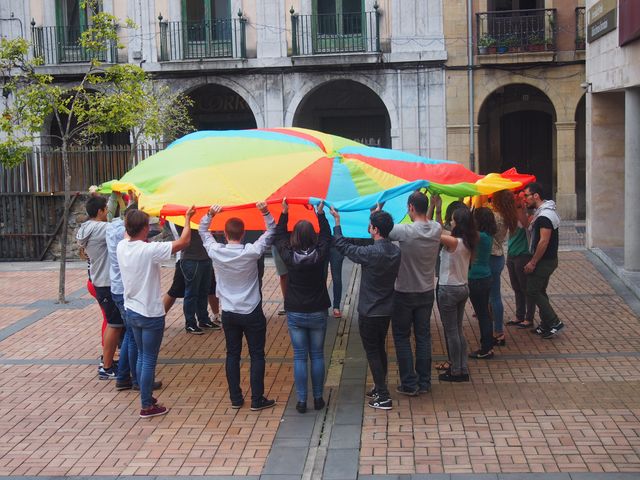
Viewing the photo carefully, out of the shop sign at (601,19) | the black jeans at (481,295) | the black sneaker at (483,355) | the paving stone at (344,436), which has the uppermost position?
the shop sign at (601,19)

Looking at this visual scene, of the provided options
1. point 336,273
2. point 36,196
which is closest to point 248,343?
point 336,273

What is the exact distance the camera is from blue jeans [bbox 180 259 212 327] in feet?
35.6

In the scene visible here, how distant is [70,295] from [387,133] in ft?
42.5

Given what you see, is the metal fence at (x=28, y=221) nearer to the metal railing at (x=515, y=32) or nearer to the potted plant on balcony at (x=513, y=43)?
the metal railing at (x=515, y=32)

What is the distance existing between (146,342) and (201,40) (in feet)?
54.9

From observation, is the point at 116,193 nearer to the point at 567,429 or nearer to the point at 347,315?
the point at 347,315

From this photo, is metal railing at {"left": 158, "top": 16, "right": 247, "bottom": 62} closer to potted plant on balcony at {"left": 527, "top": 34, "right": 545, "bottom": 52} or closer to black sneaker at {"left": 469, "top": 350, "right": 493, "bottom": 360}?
potted plant on balcony at {"left": 527, "top": 34, "right": 545, "bottom": 52}

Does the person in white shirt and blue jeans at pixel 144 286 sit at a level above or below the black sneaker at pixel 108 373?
above

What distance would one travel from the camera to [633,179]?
13852 mm

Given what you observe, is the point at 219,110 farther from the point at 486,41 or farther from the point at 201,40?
the point at 486,41

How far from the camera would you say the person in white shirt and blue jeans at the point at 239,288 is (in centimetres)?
778

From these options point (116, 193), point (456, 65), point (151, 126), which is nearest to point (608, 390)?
point (116, 193)

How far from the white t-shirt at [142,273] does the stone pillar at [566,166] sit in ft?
56.4

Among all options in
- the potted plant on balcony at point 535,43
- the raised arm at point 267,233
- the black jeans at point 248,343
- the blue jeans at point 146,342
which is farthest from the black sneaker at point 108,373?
the potted plant on balcony at point 535,43
